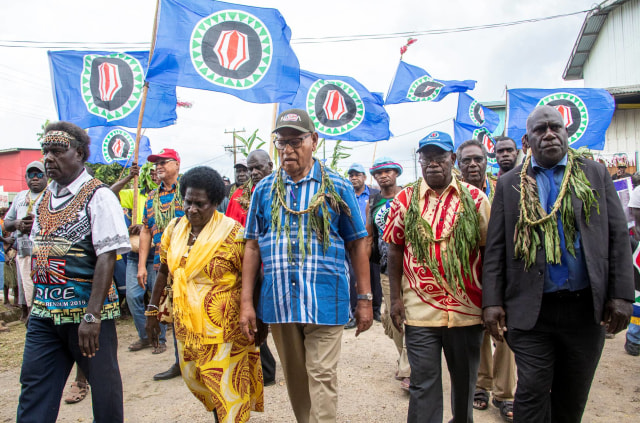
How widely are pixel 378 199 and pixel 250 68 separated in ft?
8.06

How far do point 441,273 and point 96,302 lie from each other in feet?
6.56

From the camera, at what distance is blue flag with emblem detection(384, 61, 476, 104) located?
9.80 meters

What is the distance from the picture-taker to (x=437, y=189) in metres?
2.96

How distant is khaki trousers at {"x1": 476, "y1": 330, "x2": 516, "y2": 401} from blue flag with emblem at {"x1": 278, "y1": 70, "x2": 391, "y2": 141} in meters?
5.59

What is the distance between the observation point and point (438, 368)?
2721 mm

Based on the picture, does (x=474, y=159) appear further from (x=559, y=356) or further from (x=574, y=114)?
(x=574, y=114)

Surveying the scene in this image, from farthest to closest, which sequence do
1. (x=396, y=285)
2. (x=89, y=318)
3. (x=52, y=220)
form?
(x=396, y=285)
(x=52, y=220)
(x=89, y=318)

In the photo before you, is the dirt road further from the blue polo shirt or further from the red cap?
the red cap

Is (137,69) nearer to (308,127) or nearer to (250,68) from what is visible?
(250,68)

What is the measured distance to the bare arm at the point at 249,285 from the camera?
2827 millimetres

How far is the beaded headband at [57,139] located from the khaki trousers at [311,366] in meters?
1.68


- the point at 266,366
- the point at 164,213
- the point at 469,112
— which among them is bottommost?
the point at 266,366

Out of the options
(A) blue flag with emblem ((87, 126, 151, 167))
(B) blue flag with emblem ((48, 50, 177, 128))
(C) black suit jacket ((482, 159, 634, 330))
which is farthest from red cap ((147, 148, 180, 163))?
(A) blue flag with emblem ((87, 126, 151, 167))

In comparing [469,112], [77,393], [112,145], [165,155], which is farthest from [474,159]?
[469,112]
